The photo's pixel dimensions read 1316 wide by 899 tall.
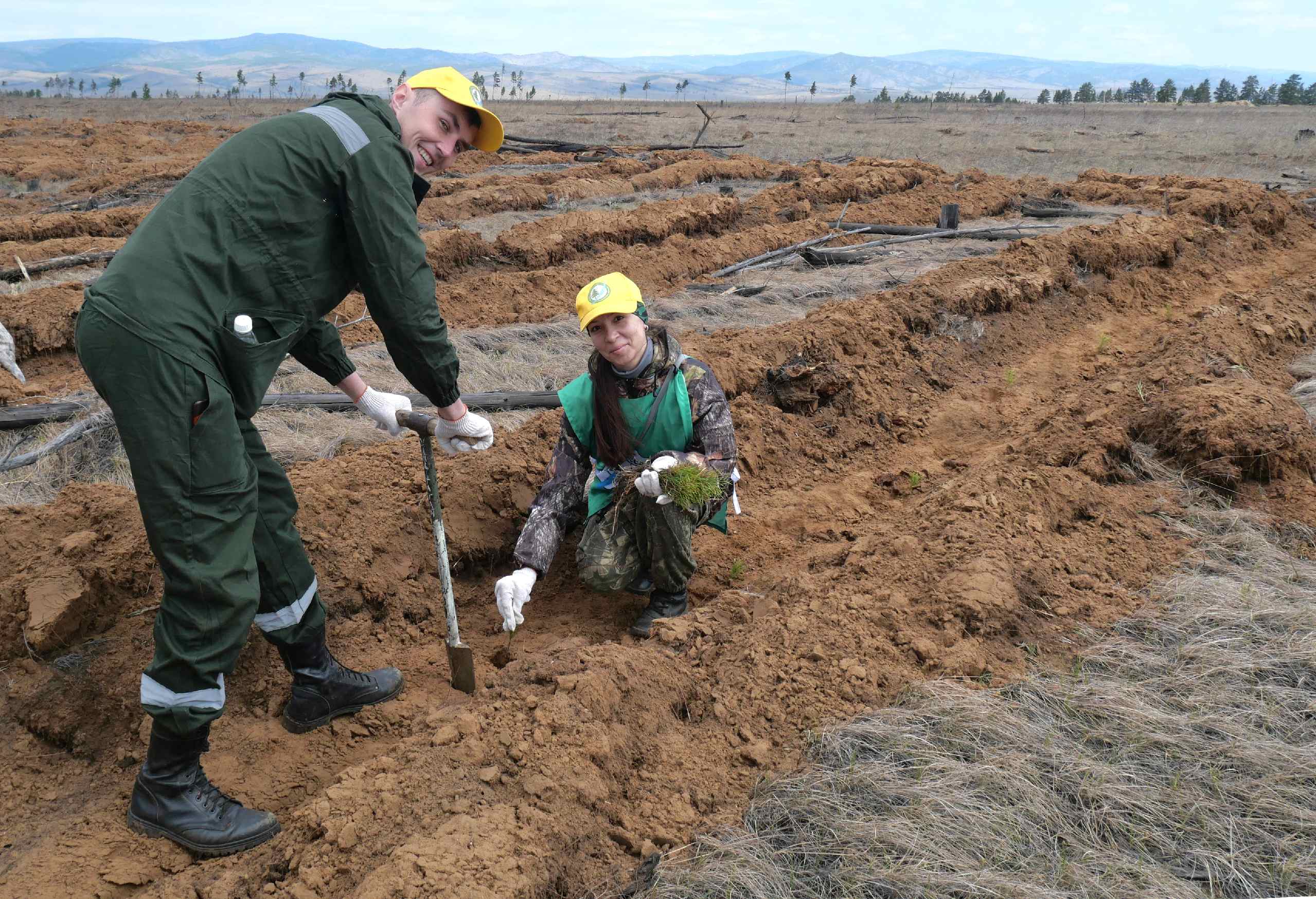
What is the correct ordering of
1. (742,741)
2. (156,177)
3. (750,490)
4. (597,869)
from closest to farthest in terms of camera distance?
(597,869), (742,741), (750,490), (156,177)

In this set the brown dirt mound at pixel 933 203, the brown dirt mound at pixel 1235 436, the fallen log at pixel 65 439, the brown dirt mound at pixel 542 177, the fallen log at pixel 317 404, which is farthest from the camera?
the brown dirt mound at pixel 542 177

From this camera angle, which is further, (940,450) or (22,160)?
(22,160)

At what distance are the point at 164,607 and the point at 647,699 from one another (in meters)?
1.41

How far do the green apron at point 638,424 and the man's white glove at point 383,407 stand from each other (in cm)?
68

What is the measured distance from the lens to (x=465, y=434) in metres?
2.91

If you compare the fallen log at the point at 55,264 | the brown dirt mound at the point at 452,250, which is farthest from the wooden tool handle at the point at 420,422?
the fallen log at the point at 55,264

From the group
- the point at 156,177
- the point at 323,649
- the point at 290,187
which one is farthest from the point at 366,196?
the point at 156,177

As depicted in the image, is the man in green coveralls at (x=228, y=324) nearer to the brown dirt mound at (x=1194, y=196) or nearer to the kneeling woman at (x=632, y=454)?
the kneeling woman at (x=632, y=454)

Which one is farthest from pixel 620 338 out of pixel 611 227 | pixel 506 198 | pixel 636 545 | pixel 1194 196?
pixel 1194 196

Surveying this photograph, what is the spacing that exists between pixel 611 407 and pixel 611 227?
7604 millimetres

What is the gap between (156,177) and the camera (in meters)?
15.2

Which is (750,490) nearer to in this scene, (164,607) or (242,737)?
(242,737)

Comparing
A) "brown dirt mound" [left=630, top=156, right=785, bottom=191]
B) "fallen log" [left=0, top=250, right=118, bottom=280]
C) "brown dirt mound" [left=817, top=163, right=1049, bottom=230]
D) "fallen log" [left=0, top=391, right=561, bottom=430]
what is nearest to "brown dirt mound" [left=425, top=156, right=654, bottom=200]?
A: "brown dirt mound" [left=630, top=156, right=785, bottom=191]

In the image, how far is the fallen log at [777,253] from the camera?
9539 mm
